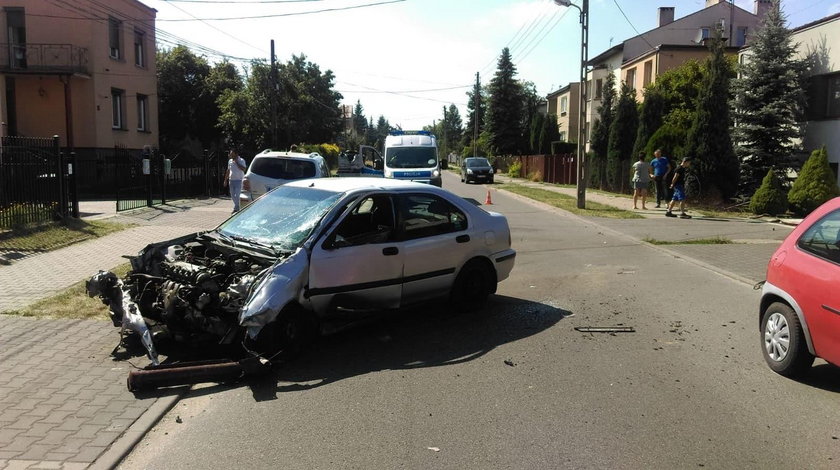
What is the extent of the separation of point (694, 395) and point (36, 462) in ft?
15.0

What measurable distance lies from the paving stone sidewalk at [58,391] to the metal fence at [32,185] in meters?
4.17

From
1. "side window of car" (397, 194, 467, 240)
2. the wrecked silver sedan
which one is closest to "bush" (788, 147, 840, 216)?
the wrecked silver sedan

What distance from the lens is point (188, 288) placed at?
217 inches

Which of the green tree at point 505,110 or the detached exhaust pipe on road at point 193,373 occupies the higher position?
the green tree at point 505,110

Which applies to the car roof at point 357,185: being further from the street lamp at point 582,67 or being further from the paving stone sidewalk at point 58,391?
the street lamp at point 582,67

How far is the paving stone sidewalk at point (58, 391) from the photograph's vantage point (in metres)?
3.99

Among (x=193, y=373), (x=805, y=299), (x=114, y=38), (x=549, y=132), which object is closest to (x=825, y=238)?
(x=805, y=299)

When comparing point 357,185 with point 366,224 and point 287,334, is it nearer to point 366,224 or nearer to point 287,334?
point 366,224

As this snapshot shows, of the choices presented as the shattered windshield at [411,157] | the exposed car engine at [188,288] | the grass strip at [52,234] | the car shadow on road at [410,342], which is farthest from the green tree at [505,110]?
the exposed car engine at [188,288]

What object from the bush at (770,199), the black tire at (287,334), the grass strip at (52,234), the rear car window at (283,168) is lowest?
the black tire at (287,334)

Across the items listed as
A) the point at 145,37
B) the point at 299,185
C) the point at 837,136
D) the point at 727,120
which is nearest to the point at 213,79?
the point at 145,37

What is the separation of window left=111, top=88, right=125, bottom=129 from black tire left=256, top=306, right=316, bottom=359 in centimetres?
2707

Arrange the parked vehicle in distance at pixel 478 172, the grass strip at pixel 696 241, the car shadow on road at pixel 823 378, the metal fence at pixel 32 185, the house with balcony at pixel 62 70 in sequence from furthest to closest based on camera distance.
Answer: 1. the parked vehicle in distance at pixel 478 172
2. the house with balcony at pixel 62 70
3. the grass strip at pixel 696 241
4. the metal fence at pixel 32 185
5. the car shadow on road at pixel 823 378

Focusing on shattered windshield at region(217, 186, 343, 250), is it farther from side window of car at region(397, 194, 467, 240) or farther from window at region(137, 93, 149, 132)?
window at region(137, 93, 149, 132)
